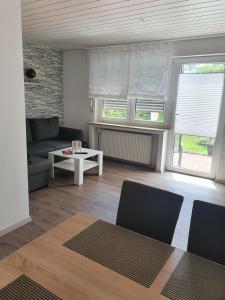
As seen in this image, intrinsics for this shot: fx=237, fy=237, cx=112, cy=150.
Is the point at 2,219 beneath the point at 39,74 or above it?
beneath

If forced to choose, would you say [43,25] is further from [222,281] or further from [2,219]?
[222,281]

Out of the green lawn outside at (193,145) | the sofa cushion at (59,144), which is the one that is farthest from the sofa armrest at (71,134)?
the green lawn outside at (193,145)

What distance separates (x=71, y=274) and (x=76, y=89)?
4.97 m

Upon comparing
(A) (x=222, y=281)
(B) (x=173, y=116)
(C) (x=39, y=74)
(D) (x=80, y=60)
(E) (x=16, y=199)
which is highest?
(D) (x=80, y=60)

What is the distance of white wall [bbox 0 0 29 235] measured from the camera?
2.11 metres

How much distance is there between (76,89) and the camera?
5508 millimetres

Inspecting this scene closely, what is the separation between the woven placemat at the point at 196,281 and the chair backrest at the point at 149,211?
241 millimetres

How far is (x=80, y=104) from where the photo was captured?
18.1ft

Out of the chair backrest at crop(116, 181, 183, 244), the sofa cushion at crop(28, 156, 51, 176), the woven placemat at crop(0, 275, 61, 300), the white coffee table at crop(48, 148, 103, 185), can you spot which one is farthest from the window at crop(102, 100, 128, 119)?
the woven placemat at crop(0, 275, 61, 300)

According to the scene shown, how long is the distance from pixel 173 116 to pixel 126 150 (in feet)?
→ 3.82

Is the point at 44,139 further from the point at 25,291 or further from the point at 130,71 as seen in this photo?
the point at 25,291

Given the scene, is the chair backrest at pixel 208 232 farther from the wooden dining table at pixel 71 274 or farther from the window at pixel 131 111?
the window at pixel 131 111

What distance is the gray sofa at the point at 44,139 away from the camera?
3547 mm

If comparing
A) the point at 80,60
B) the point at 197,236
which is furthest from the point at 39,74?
the point at 197,236
